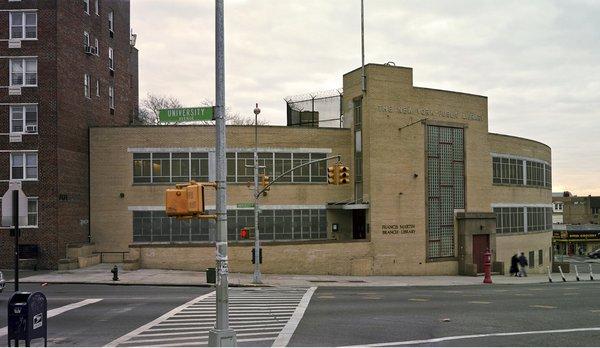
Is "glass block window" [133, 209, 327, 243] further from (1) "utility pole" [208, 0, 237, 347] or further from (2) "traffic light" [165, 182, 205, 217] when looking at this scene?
(2) "traffic light" [165, 182, 205, 217]

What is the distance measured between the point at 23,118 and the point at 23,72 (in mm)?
3026

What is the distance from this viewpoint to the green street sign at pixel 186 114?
11523 mm

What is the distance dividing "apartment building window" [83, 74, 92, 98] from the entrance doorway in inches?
858

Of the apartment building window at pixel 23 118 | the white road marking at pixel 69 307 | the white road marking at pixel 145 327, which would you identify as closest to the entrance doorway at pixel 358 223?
the white road marking at pixel 145 327

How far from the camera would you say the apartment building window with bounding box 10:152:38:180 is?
38688 millimetres

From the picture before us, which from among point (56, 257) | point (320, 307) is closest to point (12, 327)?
point (320, 307)

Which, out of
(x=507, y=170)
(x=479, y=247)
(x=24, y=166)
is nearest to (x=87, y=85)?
(x=24, y=166)

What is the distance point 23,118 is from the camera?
38.8m

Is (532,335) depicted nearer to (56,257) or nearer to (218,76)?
(218,76)

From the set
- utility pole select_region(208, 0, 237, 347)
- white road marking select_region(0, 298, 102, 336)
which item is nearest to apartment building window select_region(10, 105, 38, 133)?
white road marking select_region(0, 298, 102, 336)

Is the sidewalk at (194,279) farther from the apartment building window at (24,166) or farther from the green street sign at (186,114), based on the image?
the green street sign at (186,114)

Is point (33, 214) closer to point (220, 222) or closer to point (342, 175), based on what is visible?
point (342, 175)

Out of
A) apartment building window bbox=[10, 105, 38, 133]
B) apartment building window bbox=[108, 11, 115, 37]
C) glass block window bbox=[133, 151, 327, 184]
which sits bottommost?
glass block window bbox=[133, 151, 327, 184]

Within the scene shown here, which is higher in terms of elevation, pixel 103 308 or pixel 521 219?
pixel 521 219
